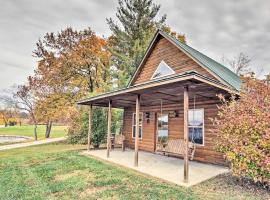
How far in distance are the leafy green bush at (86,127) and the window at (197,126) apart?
5.89 m

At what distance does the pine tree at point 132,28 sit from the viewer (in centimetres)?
1838

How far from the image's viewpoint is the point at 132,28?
18.9 metres

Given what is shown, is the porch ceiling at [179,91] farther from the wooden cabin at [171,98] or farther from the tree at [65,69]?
the tree at [65,69]

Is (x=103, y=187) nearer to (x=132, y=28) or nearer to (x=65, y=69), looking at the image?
(x=65, y=69)

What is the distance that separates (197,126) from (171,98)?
63.0 inches

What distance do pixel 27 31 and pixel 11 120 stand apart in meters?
41.8

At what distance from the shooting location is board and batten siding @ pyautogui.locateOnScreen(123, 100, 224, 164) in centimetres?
758

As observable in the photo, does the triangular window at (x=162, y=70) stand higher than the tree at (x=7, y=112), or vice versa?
the triangular window at (x=162, y=70)

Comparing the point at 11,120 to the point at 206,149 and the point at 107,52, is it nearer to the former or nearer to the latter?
the point at 107,52

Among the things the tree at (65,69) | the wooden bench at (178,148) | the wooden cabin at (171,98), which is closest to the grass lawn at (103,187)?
the wooden cabin at (171,98)

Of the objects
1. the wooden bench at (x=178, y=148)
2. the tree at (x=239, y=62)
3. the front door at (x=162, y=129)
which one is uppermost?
the tree at (x=239, y=62)

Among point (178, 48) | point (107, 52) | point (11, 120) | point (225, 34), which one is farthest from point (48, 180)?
point (11, 120)

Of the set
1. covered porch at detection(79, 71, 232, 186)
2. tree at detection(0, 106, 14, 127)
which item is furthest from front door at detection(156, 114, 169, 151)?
tree at detection(0, 106, 14, 127)

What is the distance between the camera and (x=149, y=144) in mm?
10633
